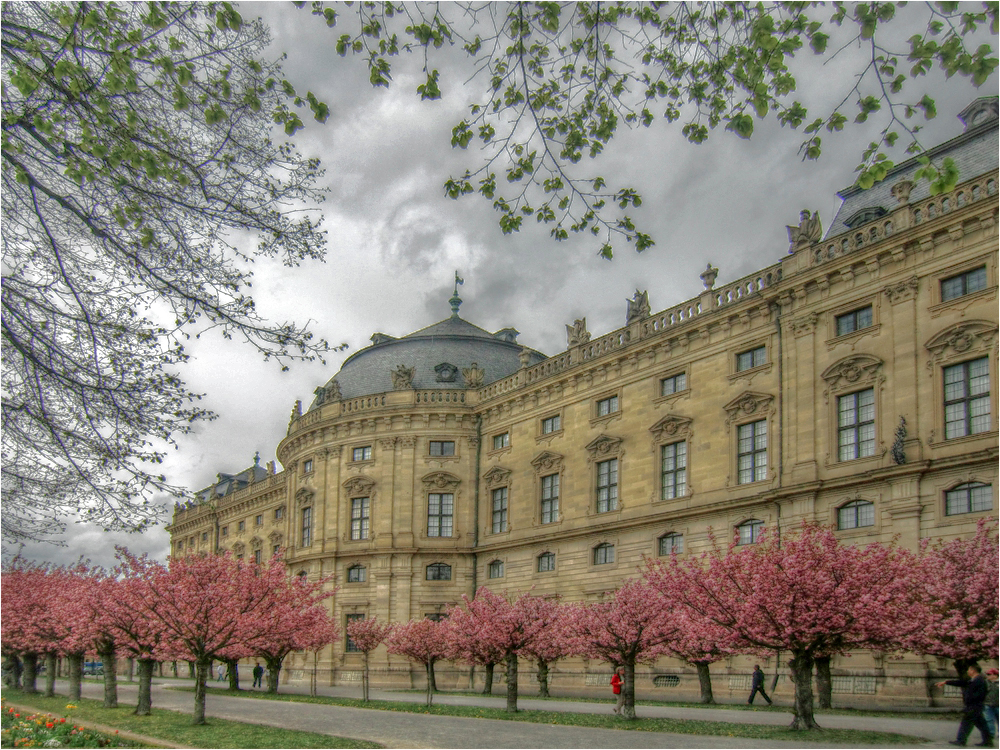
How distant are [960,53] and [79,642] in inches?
1510

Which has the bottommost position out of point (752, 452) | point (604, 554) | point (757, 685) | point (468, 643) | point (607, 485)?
point (757, 685)

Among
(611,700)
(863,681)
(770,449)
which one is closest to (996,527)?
(863,681)

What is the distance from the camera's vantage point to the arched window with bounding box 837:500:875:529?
3362 centimetres

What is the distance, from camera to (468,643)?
1449 inches

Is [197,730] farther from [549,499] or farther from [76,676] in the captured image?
[549,499]

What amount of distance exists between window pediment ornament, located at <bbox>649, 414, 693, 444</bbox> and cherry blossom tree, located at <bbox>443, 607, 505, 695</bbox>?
11.5 meters

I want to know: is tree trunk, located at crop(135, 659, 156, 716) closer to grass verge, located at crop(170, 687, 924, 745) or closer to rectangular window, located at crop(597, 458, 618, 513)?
grass verge, located at crop(170, 687, 924, 745)

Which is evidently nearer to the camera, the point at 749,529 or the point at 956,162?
the point at 956,162

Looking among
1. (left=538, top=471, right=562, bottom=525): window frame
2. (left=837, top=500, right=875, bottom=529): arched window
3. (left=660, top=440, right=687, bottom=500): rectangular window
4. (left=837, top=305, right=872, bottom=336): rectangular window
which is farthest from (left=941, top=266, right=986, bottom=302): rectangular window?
(left=538, top=471, right=562, bottom=525): window frame

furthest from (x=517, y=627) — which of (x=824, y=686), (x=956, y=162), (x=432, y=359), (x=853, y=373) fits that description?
(x=432, y=359)

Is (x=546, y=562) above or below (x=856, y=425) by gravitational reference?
below

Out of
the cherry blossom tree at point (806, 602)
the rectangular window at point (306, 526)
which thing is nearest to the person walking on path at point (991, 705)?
the cherry blossom tree at point (806, 602)

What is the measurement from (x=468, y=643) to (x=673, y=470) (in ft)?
39.4

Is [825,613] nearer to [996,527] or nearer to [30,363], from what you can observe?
[996,527]
